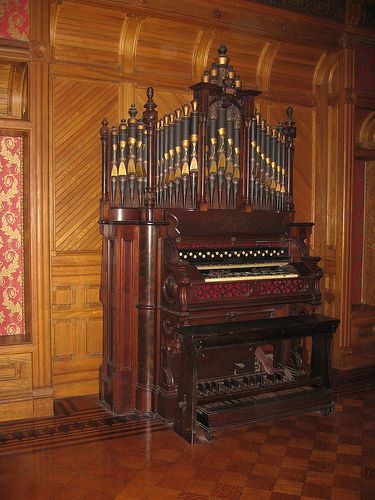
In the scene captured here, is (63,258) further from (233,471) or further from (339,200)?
(339,200)

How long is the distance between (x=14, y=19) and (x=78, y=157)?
1127 mm

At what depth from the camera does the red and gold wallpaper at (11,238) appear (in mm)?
4293

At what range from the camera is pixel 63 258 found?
177 inches

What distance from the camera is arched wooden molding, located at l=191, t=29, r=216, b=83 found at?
482cm

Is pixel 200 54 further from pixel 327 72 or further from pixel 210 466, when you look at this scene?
pixel 210 466

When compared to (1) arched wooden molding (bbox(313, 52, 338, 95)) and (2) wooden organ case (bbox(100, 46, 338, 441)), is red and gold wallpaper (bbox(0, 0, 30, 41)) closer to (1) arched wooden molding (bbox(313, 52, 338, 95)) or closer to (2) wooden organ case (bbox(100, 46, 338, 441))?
(2) wooden organ case (bbox(100, 46, 338, 441))

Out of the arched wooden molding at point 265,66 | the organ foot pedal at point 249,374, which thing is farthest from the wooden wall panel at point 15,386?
the arched wooden molding at point 265,66

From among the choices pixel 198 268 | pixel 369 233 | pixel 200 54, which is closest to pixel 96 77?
pixel 200 54

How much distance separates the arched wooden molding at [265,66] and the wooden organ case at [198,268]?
104 centimetres

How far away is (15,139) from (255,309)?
7.66 feet

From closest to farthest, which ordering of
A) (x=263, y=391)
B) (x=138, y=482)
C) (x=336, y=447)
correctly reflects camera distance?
(x=138, y=482) → (x=336, y=447) → (x=263, y=391)

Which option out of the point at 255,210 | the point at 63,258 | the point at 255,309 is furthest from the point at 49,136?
the point at 255,309

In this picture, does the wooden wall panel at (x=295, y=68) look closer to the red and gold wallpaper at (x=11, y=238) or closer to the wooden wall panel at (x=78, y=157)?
the wooden wall panel at (x=78, y=157)

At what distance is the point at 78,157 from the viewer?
4.52 meters
